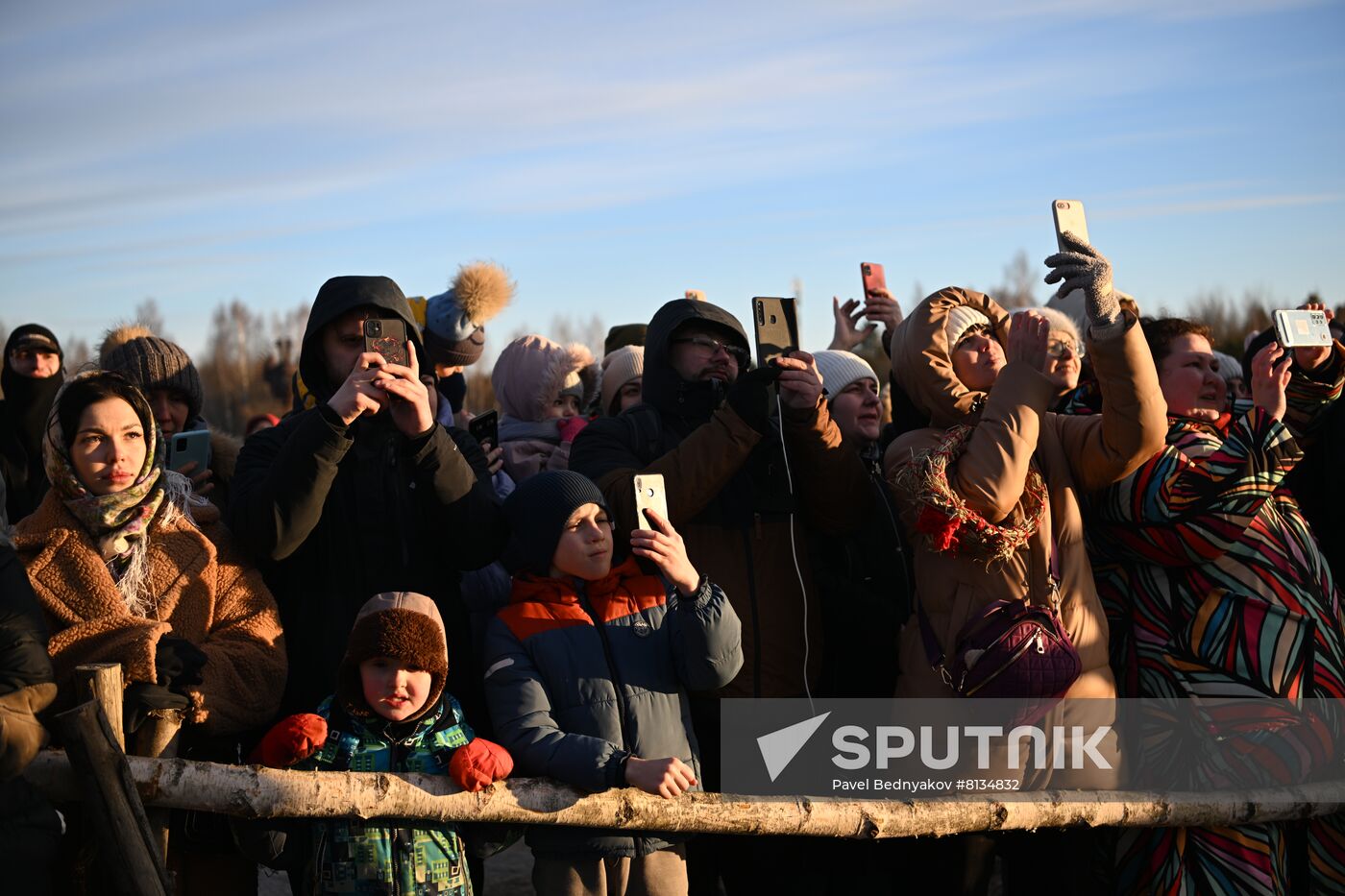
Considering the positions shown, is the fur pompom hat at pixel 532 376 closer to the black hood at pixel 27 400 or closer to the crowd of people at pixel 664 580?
the crowd of people at pixel 664 580

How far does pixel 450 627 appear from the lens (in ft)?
12.7

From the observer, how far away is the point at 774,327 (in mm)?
4316

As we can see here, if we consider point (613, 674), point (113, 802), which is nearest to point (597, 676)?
point (613, 674)

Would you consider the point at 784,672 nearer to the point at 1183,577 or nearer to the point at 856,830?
the point at 856,830

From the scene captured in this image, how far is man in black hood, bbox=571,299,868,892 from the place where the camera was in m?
4.09

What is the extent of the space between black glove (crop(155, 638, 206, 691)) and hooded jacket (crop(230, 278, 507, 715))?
14.0 inches

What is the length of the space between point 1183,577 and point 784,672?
1355 mm

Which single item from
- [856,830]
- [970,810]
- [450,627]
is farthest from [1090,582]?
[450,627]

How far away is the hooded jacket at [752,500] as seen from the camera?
13.4 ft

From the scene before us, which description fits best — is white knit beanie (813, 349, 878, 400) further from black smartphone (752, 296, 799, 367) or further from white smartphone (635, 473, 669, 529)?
white smartphone (635, 473, 669, 529)

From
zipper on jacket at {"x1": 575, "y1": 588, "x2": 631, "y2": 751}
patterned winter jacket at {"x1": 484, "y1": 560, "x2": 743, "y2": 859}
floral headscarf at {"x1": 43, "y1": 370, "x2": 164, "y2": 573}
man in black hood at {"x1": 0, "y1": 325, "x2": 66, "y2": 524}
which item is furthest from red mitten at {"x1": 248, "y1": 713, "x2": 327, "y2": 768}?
man in black hood at {"x1": 0, "y1": 325, "x2": 66, "y2": 524}

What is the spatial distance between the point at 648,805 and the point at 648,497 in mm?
852

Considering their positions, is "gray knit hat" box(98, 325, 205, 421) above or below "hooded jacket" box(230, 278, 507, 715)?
above

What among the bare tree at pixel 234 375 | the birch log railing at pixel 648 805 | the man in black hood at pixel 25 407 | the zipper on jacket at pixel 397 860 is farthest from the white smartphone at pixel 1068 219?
the bare tree at pixel 234 375
